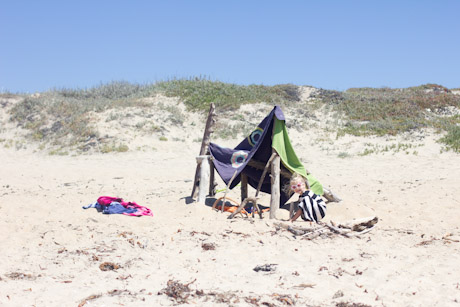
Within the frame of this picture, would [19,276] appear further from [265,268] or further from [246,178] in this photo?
[246,178]

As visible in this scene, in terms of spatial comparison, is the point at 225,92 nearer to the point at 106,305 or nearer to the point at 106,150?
the point at 106,150

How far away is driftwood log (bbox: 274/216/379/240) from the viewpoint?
6.11 meters

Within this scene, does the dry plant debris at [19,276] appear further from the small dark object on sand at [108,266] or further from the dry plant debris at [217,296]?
the dry plant debris at [217,296]

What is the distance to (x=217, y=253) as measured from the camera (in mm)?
5461

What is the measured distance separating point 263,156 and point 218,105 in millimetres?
13134

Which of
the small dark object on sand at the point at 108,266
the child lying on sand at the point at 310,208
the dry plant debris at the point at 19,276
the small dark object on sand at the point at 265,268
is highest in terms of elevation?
the child lying on sand at the point at 310,208

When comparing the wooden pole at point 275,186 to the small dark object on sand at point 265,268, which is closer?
the small dark object on sand at point 265,268

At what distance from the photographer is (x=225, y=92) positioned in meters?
23.2

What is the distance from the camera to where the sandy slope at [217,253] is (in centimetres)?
417

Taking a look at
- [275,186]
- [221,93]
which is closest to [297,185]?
[275,186]

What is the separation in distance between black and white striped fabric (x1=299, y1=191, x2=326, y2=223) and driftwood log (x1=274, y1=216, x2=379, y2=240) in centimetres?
37

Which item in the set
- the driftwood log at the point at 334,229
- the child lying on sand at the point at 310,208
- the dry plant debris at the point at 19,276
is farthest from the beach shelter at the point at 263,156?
the dry plant debris at the point at 19,276

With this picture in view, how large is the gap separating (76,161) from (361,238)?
12.0m

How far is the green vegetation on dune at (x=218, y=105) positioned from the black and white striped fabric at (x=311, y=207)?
10833 millimetres
